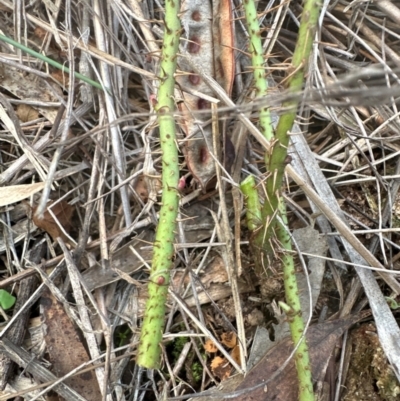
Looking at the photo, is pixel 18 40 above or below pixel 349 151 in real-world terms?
above

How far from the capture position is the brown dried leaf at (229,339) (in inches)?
54.5

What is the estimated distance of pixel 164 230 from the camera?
3.60ft

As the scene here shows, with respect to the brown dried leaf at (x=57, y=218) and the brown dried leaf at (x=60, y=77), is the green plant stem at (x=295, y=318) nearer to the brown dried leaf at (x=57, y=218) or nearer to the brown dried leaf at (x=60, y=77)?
the brown dried leaf at (x=57, y=218)

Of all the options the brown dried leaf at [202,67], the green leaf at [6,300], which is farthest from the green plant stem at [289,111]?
the green leaf at [6,300]

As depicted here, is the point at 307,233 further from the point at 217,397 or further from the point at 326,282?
the point at 217,397

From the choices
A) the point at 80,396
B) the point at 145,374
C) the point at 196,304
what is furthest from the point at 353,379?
the point at 80,396

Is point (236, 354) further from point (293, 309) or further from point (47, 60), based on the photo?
point (47, 60)

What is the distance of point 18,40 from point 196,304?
1021 millimetres

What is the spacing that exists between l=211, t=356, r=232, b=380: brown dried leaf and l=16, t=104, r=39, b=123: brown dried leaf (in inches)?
39.0

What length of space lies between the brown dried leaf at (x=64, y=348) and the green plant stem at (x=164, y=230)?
1.29ft

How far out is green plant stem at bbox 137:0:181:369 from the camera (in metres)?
1.09

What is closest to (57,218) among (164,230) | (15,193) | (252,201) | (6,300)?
(15,193)

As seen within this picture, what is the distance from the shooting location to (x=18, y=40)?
1.51 m

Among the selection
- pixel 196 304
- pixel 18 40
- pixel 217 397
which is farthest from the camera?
pixel 18 40
